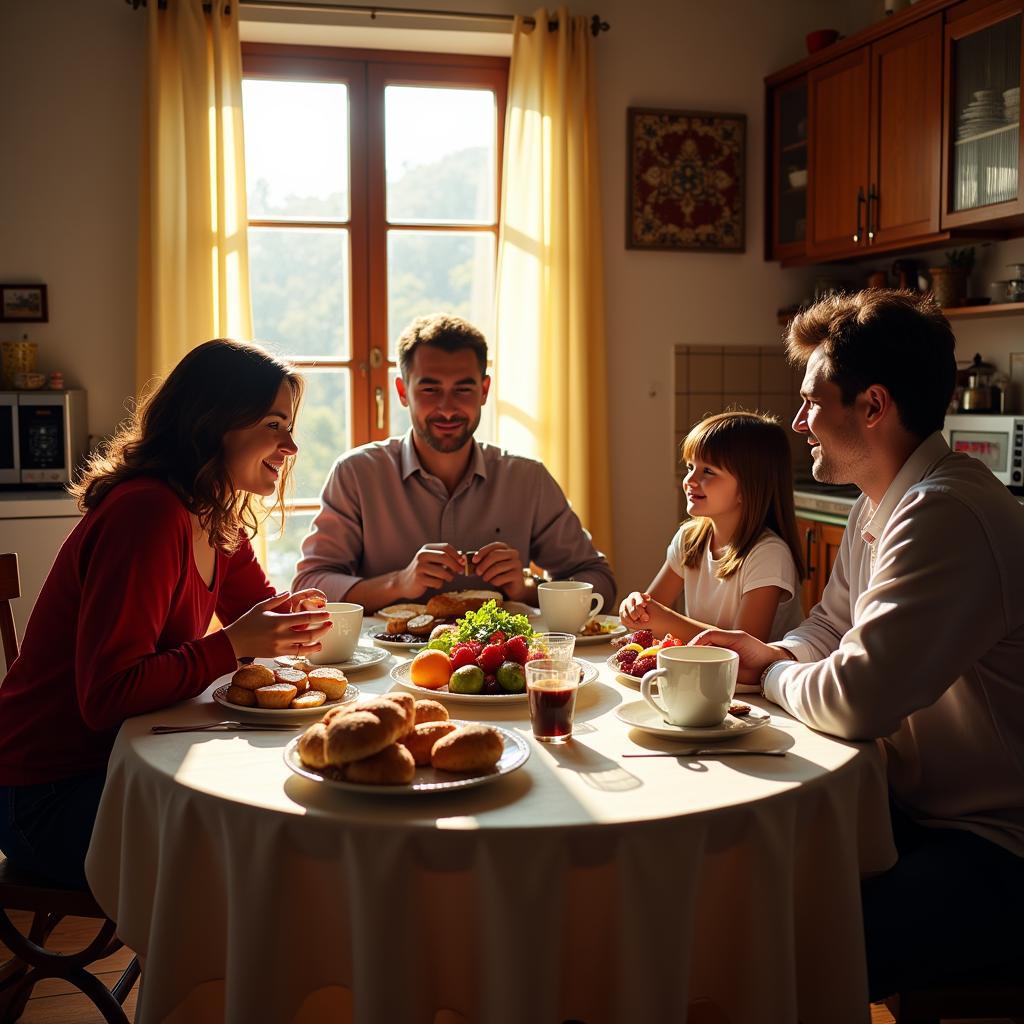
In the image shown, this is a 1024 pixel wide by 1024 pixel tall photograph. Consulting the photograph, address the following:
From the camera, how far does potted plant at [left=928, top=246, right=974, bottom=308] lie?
12.5 feet

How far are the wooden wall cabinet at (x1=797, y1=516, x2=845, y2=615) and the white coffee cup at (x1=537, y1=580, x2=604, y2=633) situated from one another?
198 centimetres

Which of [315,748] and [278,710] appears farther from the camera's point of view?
[278,710]

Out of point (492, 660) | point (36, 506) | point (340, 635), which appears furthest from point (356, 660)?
point (36, 506)

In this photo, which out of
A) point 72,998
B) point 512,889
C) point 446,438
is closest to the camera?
point 512,889

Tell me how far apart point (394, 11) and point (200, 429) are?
2.92 metres

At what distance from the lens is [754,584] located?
2088 millimetres

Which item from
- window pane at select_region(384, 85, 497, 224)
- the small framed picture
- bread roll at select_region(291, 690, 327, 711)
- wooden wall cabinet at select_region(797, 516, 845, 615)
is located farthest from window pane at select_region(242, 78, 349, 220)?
bread roll at select_region(291, 690, 327, 711)

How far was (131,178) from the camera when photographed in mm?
4008

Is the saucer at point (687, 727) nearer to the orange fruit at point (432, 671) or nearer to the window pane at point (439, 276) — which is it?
the orange fruit at point (432, 671)

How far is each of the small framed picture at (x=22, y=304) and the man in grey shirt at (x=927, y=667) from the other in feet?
10.6

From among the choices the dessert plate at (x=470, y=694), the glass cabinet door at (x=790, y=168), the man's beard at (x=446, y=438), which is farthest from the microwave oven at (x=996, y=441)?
the dessert plate at (x=470, y=694)

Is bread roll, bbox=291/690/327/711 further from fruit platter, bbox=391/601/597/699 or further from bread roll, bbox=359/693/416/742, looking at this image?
bread roll, bbox=359/693/416/742

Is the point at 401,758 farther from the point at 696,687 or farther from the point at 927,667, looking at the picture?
the point at 927,667

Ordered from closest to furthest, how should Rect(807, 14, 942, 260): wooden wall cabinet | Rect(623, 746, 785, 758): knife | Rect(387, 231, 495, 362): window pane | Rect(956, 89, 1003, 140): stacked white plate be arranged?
Rect(623, 746, 785, 758): knife
Rect(956, 89, 1003, 140): stacked white plate
Rect(807, 14, 942, 260): wooden wall cabinet
Rect(387, 231, 495, 362): window pane
